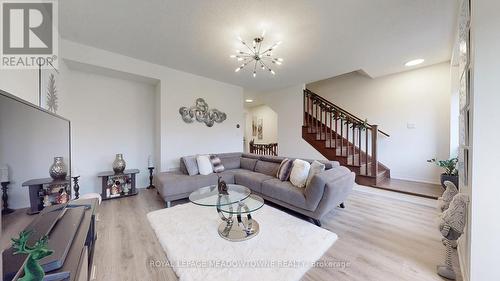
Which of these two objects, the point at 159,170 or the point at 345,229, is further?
the point at 159,170

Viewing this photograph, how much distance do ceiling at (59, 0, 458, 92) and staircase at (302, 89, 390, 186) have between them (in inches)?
48.4

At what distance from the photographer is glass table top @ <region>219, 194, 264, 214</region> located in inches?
78.1

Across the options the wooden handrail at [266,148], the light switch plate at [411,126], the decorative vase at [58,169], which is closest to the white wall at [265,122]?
the wooden handrail at [266,148]

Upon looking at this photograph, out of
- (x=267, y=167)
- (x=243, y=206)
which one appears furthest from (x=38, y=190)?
(x=267, y=167)

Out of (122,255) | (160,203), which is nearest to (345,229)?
(122,255)

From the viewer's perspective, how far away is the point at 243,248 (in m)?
1.80

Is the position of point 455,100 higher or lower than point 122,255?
higher

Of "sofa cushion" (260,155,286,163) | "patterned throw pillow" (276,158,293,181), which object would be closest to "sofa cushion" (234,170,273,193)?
"patterned throw pillow" (276,158,293,181)

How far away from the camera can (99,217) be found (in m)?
2.54

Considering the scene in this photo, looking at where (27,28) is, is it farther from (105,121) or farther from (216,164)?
(216,164)

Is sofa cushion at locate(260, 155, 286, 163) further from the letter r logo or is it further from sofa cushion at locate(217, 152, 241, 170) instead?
the letter r logo

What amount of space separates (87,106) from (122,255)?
3.00 m

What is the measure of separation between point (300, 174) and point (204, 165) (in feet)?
5.91

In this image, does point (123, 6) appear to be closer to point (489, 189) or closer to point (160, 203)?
point (160, 203)
